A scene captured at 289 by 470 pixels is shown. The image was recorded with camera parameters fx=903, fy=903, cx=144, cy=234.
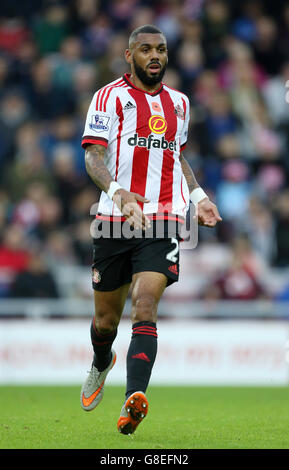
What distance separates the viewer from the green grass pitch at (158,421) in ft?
17.9

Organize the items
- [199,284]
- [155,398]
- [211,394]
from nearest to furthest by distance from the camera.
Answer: [155,398]
[211,394]
[199,284]

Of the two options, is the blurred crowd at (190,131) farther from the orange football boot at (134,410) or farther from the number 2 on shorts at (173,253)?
the orange football boot at (134,410)

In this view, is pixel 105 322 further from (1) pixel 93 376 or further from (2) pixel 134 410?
(2) pixel 134 410

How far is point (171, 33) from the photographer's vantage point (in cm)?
1504

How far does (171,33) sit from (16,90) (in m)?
2.75

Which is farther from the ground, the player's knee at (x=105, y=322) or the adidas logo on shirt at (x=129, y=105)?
the adidas logo on shirt at (x=129, y=105)

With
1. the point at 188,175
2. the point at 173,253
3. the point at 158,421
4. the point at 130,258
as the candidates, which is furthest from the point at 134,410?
the point at 188,175

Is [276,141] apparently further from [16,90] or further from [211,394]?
[211,394]

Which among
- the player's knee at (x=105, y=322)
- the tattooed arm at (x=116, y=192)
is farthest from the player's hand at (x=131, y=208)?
the player's knee at (x=105, y=322)

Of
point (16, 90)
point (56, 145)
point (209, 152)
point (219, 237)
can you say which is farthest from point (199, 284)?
point (16, 90)

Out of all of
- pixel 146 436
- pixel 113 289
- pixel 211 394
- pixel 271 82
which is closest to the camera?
pixel 146 436

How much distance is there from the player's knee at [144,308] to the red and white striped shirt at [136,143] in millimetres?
652

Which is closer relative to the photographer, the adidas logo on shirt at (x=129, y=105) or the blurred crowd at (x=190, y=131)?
the adidas logo on shirt at (x=129, y=105)
